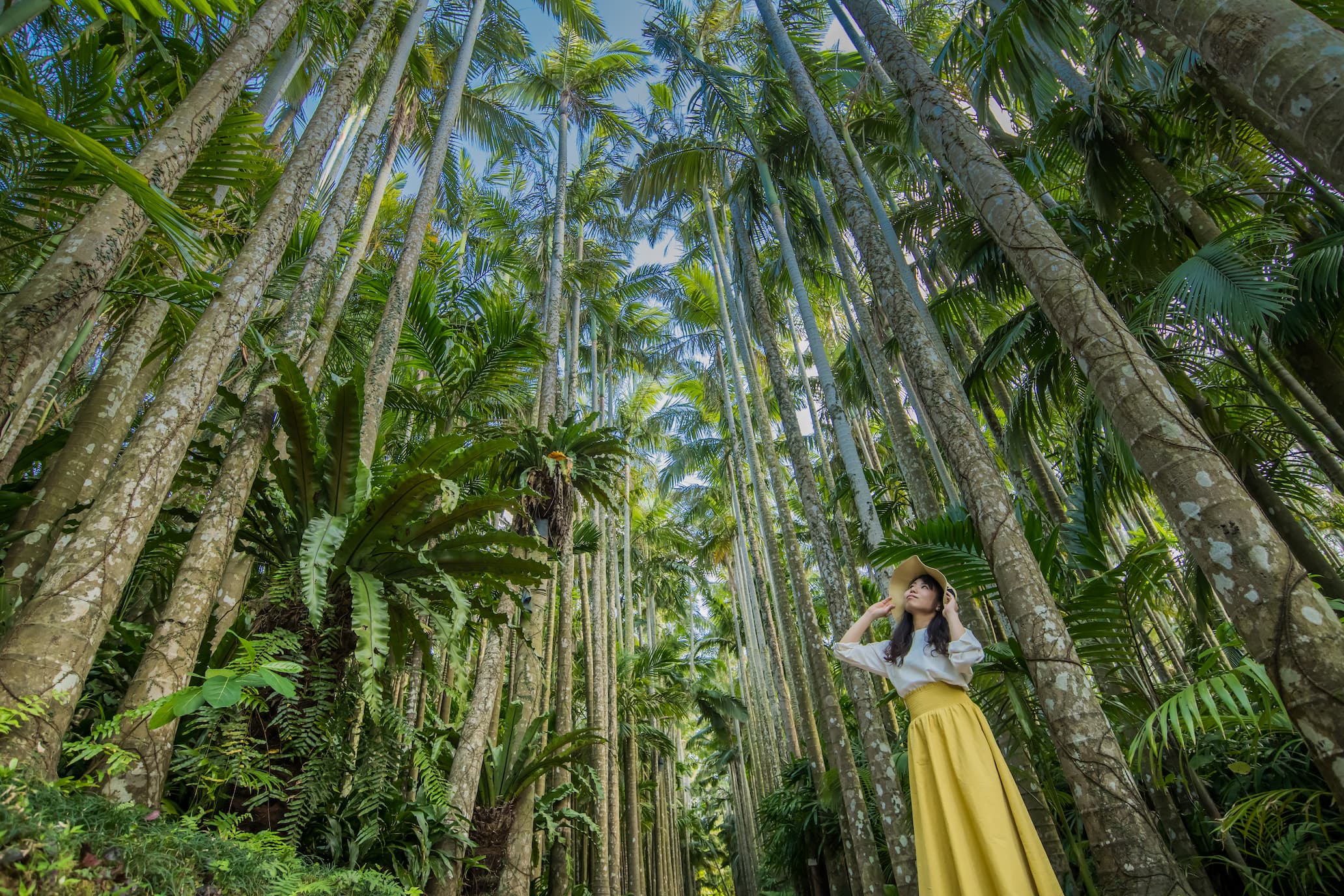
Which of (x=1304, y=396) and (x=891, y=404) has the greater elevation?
(x=891, y=404)

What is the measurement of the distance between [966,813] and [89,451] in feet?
14.8

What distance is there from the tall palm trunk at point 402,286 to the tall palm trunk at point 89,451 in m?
1.24

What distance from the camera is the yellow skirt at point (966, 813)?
75.1 inches

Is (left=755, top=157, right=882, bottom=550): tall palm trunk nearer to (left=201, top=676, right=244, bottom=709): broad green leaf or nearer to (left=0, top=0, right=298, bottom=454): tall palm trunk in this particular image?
(left=201, top=676, right=244, bottom=709): broad green leaf

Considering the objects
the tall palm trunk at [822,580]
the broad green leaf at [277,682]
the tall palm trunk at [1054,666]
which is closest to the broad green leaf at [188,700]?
the broad green leaf at [277,682]

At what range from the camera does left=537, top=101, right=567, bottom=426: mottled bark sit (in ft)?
24.1

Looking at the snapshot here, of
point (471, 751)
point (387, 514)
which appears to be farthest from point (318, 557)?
point (471, 751)

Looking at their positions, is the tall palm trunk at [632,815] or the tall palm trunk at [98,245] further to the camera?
the tall palm trunk at [632,815]

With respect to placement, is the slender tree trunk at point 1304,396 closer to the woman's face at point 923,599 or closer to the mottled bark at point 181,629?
the woman's face at point 923,599

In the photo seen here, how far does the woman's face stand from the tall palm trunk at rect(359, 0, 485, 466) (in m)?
3.11

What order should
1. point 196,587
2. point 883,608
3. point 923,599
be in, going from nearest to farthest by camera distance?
point 923,599, point 883,608, point 196,587

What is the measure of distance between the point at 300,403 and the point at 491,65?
897 cm

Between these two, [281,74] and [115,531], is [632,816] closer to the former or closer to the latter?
[115,531]

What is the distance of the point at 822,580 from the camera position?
609cm
